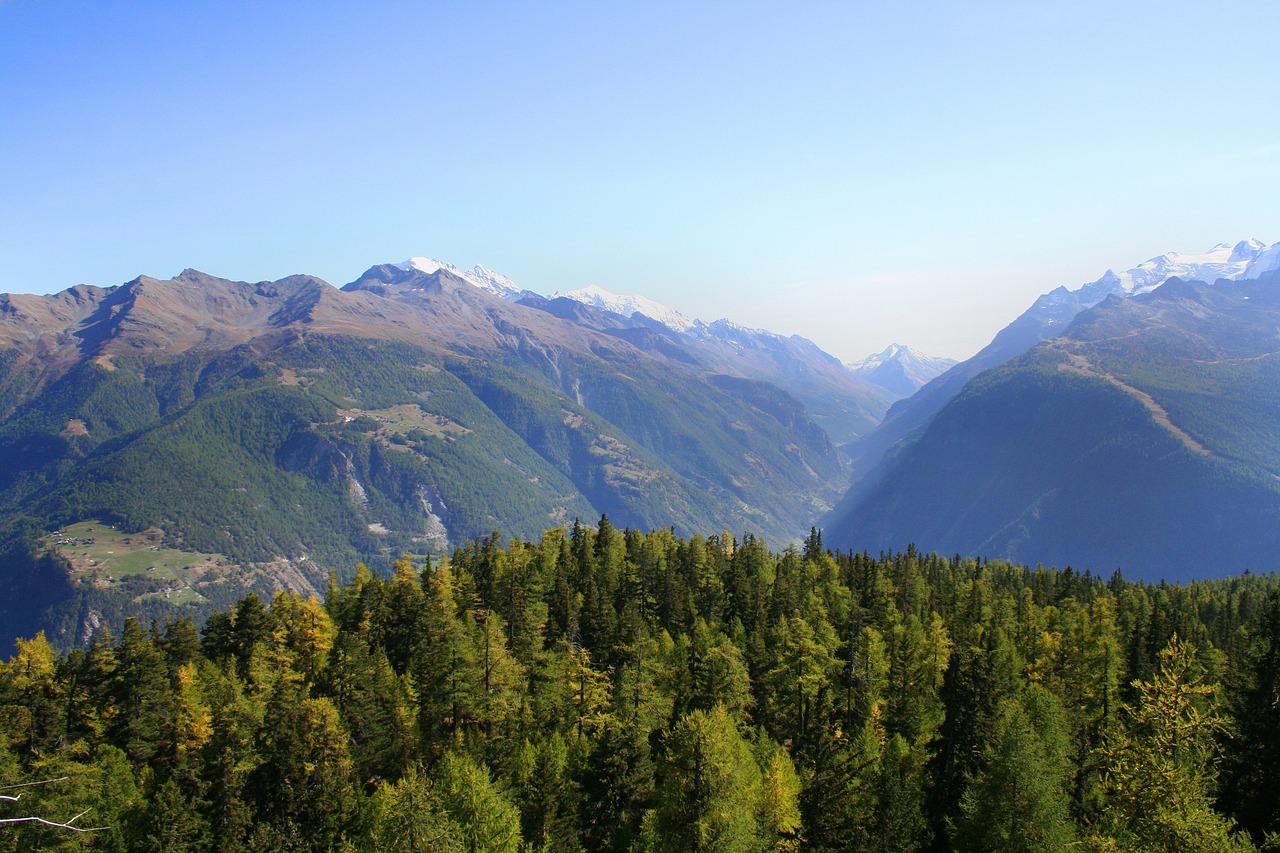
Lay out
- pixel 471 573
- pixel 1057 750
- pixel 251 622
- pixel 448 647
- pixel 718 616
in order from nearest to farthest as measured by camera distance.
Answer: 1. pixel 1057 750
2. pixel 448 647
3. pixel 251 622
4. pixel 718 616
5. pixel 471 573

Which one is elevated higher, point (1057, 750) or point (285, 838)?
point (1057, 750)

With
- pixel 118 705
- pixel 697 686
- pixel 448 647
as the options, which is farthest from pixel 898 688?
pixel 118 705

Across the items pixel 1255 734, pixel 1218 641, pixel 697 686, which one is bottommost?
pixel 1218 641

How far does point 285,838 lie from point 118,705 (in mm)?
28487

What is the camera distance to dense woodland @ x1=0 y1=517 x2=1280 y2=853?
47.6 meters

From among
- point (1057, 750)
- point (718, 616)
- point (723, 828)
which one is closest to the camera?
point (723, 828)

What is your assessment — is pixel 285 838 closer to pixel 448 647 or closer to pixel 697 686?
pixel 448 647

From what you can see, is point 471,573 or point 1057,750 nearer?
point 1057,750

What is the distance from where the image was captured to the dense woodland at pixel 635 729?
4756 centimetres

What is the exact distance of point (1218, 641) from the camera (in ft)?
365

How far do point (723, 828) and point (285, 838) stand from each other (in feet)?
112

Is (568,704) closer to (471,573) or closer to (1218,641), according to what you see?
(471,573)

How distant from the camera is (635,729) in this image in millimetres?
59625

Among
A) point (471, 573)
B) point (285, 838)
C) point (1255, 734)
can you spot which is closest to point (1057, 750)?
point (1255, 734)
